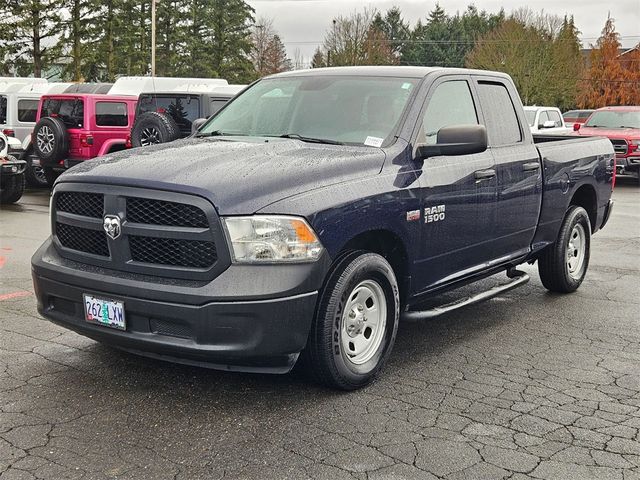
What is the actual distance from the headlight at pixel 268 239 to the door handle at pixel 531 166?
8.79 feet

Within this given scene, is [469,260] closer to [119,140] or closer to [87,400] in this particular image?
[87,400]

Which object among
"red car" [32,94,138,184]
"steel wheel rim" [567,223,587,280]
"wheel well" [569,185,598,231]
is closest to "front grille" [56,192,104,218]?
"steel wheel rim" [567,223,587,280]

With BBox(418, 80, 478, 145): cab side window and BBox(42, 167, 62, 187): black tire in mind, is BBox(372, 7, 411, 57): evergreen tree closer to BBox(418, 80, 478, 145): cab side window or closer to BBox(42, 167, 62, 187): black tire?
BBox(42, 167, 62, 187): black tire

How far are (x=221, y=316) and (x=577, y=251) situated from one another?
180 inches

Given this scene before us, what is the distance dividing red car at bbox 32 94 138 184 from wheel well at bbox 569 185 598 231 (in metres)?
9.89

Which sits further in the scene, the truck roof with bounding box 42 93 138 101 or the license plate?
the truck roof with bounding box 42 93 138 101

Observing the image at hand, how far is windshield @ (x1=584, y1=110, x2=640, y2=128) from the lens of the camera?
65.9 feet

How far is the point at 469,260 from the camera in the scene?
A: 218 inches

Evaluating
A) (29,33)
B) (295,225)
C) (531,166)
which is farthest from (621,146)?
(29,33)

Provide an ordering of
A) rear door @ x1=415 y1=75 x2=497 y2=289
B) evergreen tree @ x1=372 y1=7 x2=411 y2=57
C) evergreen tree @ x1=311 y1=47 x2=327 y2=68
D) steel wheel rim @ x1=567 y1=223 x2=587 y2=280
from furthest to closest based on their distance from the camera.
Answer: evergreen tree @ x1=372 y1=7 x2=411 y2=57 → evergreen tree @ x1=311 y1=47 x2=327 y2=68 → steel wheel rim @ x1=567 y1=223 x2=587 y2=280 → rear door @ x1=415 y1=75 x2=497 y2=289

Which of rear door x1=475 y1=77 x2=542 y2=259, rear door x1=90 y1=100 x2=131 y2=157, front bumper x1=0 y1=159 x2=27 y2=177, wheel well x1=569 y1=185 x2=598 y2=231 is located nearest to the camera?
rear door x1=475 y1=77 x2=542 y2=259

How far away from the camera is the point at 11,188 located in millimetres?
13539

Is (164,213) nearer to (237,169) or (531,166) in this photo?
(237,169)

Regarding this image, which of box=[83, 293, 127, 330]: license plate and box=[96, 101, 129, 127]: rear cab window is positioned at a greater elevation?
box=[96, 101, 129, 127]: rear cab window
